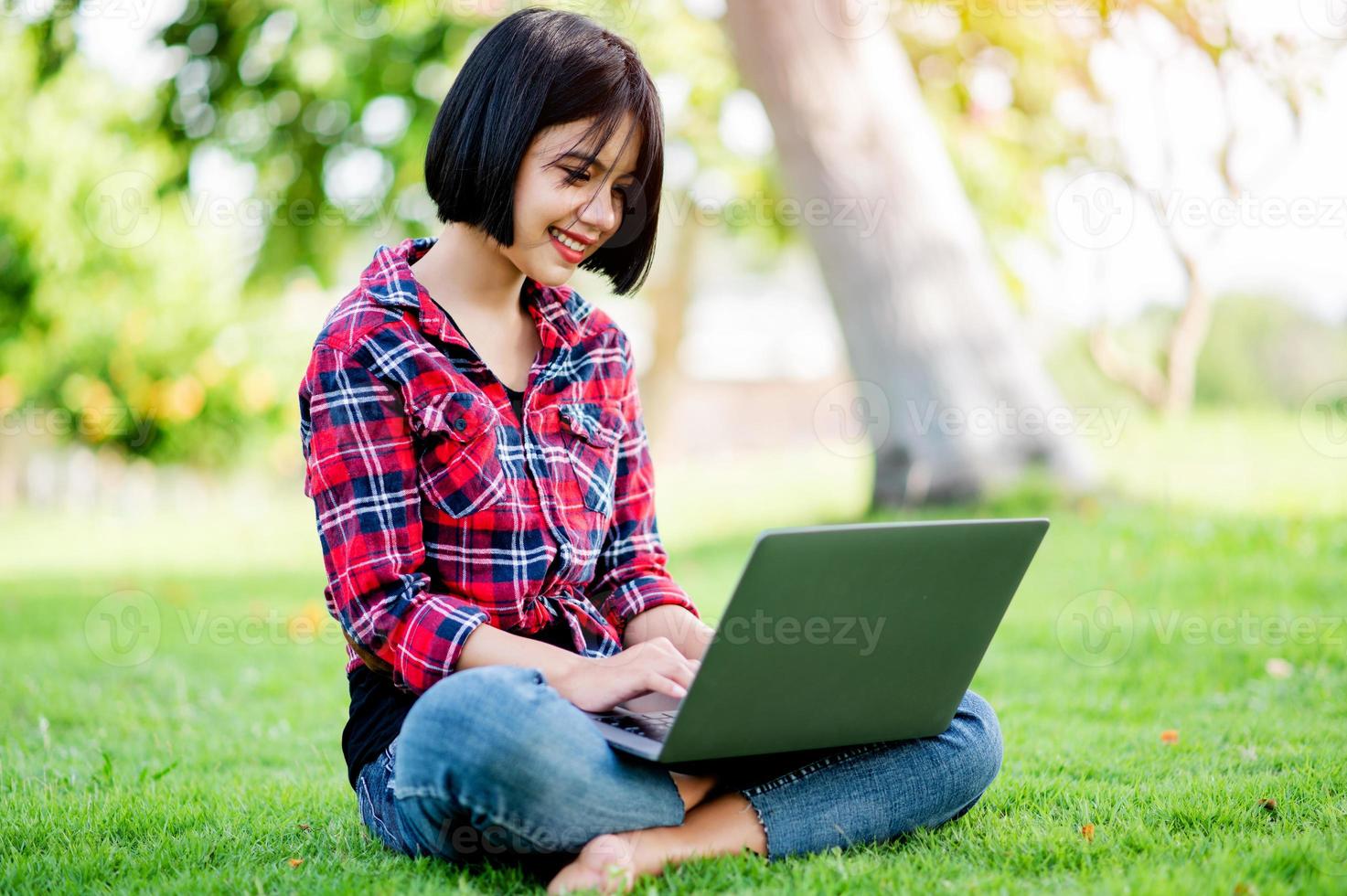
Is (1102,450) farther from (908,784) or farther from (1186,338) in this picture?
(908,784)

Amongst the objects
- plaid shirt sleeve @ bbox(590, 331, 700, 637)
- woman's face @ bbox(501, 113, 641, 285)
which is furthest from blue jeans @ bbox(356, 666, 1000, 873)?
woman's face @ bbox(501, 113, 641, 285)

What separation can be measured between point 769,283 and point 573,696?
26.7 metres

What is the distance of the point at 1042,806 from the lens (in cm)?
235

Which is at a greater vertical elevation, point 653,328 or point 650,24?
point 650,24

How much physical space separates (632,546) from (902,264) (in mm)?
4285

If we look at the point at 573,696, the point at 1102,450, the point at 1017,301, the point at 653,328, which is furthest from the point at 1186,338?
the point at 573,696

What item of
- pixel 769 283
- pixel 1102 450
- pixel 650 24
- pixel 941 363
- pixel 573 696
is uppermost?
pixel 650 24

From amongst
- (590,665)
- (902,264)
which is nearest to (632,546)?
(590,665)

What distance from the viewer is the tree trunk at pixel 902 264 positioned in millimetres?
6227

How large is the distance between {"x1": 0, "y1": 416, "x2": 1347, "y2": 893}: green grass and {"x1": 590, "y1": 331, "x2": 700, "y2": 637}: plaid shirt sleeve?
516 millimetres

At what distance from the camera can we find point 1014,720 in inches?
129

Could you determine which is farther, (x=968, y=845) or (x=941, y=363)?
(x=941, y=363)

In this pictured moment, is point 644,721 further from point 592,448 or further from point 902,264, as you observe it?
point 902,264

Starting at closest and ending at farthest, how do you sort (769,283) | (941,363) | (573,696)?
(573,696)
(941,363)
(769,283)
